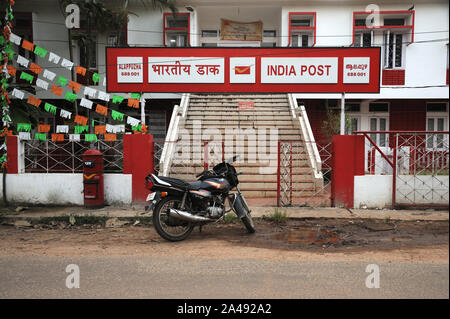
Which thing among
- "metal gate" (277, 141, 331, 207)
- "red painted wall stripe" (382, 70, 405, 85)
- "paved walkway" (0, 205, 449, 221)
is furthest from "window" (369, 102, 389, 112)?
"paved walkway" (0, 205, 449, 221)

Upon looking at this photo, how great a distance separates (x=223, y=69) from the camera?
30.5ft

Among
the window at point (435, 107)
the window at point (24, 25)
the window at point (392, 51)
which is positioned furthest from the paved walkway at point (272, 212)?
the window at point (24, 25)

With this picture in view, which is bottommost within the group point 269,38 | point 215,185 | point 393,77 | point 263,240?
point 263,240

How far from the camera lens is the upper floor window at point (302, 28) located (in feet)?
52.0

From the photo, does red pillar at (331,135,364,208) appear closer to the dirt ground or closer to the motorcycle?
the dirt ground

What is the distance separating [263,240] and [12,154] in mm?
6875

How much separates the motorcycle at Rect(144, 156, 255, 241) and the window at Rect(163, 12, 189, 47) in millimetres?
11958

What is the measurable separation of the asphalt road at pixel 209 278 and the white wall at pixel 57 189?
3688mm

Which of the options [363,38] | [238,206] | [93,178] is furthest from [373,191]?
[363,38]

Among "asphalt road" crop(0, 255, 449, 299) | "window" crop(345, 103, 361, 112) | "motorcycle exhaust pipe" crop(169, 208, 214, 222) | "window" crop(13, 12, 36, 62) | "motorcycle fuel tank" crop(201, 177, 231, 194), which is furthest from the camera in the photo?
"window" crop(345, 103, 361, 112)

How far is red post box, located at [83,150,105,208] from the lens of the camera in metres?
8.09

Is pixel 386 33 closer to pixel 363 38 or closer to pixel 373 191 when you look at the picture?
pixel 363 38

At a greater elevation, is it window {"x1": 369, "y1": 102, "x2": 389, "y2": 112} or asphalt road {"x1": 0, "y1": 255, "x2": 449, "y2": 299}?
window {"x1": 369, "y1": 102, "x2": 389, "y2": 112}

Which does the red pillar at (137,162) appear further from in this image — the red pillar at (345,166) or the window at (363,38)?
the window at (363,38)
